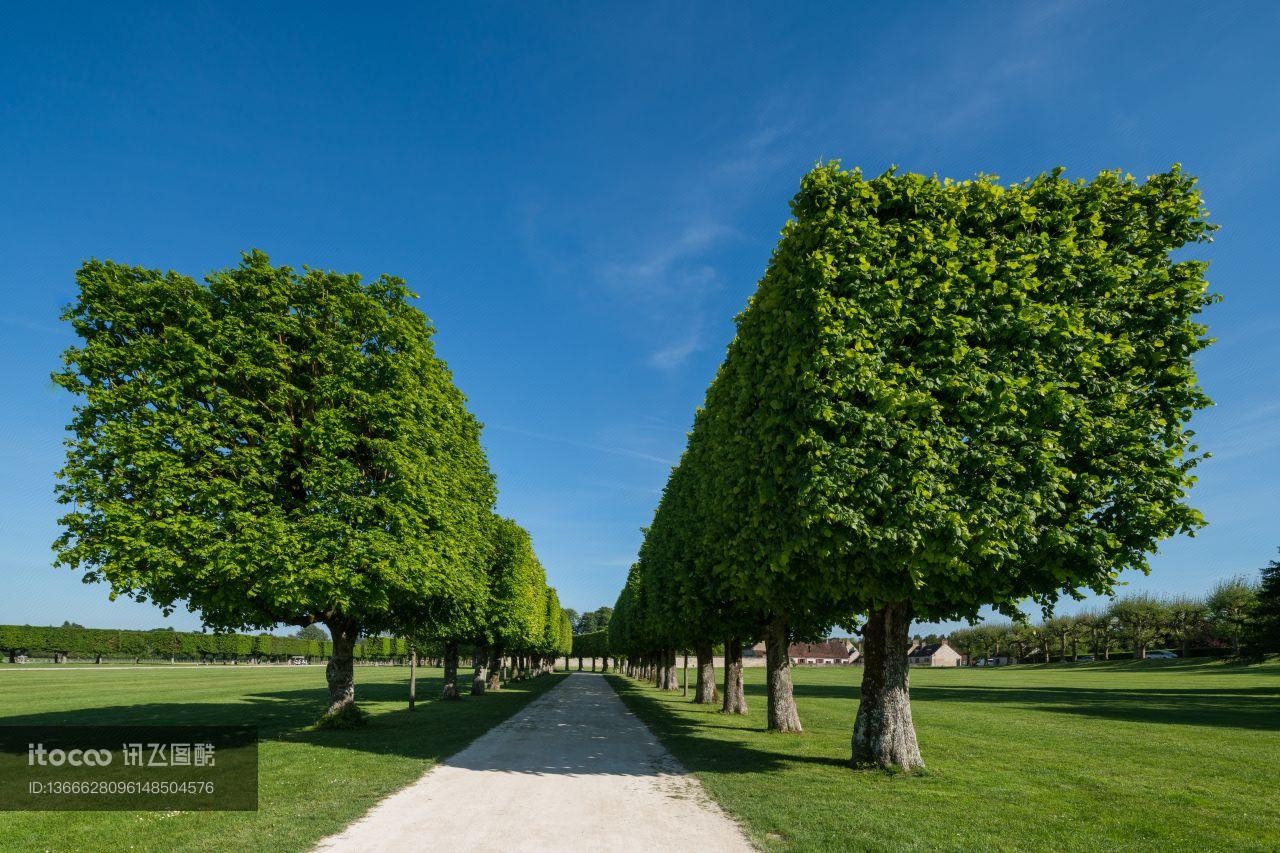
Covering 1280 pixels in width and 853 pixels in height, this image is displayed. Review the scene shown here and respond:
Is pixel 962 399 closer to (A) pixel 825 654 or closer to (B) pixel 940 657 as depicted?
(B) pixel 940 657

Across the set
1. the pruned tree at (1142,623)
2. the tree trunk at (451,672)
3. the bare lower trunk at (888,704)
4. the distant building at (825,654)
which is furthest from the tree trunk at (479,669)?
the distant building at (825,654)

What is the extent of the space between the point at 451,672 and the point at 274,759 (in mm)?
24424

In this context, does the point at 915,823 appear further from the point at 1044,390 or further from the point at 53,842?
the point at 53,842

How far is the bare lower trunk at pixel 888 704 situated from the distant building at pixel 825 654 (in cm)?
16069

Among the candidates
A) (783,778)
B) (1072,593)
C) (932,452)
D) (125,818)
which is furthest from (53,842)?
(1072,593)

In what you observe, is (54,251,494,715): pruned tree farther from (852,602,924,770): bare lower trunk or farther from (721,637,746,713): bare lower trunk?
(721,637,746,713): bare lower trunk

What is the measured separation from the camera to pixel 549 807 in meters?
11.7

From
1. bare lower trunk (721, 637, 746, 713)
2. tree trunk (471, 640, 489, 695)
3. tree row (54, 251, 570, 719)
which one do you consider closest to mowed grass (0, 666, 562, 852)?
tree row (54, 251, 570, 719)

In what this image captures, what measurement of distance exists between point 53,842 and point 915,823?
41.4 feet

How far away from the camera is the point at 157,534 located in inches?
641

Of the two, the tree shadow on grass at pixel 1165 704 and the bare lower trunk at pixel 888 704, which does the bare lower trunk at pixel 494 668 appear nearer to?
the tree shadow on grass at pixel 1165 704

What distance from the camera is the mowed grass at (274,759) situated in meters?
9.48

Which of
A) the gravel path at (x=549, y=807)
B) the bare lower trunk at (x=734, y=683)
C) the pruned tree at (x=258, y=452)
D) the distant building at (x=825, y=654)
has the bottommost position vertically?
the distant building at (x=825, y=654)

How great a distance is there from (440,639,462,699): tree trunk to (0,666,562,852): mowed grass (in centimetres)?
93
